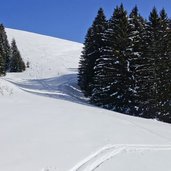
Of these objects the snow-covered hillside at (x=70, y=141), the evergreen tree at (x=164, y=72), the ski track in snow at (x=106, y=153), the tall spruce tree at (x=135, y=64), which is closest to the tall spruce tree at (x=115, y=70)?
the tall spruce tree at (x=135, y=64)

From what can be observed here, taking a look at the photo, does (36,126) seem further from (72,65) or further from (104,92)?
(72,65)

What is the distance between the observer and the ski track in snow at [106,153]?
9.55 m

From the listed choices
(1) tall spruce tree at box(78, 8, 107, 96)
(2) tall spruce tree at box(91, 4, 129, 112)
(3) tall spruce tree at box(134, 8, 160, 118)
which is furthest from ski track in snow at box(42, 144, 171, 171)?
(1) tall spruce tree at box(78, 8, 107, 96)

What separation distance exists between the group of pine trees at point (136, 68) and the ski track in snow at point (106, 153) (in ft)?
59.4

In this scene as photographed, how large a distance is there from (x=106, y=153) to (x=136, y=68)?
2252 cm

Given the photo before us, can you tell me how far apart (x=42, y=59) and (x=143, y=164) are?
3315 inches

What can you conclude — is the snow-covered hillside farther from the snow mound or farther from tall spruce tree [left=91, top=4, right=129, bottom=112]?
the snow mound

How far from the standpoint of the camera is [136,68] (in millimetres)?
33062

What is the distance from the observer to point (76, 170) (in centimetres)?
921

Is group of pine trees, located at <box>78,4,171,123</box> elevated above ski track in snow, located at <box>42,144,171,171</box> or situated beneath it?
elevated above

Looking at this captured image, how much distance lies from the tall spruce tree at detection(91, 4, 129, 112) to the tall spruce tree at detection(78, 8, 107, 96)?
660 cm

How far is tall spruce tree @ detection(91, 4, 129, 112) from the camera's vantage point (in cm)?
3256

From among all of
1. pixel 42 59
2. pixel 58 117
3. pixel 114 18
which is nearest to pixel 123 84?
pixel 114 18

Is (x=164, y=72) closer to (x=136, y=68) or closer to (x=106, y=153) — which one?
(x=136, y=68)
